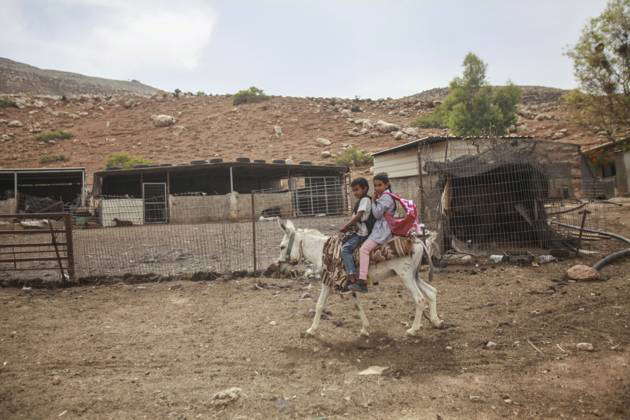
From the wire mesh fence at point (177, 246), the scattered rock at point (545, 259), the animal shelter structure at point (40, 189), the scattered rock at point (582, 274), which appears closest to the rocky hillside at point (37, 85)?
the animal shelter structure at point (40, 189)

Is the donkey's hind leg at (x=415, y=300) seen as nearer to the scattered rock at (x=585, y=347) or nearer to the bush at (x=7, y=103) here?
the scattered rock at (x=585, y=347)

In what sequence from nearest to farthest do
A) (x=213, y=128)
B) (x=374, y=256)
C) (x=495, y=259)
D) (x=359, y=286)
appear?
(x=359, y=286) → (x=374, y=256) → (x=495, y=259) → (x=213, y=128)

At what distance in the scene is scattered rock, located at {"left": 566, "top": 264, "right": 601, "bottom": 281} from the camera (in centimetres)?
709

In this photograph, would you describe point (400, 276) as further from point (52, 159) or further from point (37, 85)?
point (37, 85)

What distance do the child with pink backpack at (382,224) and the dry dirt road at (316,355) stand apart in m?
0.95

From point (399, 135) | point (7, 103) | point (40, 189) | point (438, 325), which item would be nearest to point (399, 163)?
point (438, 325)

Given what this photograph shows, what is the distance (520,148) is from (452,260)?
3.32 meters

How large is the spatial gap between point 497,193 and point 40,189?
32.1 m

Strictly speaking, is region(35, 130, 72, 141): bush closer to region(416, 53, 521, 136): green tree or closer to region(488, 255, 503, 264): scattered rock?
region(416, 53, 521, 136): green tree

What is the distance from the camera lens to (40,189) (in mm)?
28953

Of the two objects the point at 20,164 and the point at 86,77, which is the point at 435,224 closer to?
the point at 20,164

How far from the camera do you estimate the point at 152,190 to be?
2514cm

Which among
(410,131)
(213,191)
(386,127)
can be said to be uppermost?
(386,127)

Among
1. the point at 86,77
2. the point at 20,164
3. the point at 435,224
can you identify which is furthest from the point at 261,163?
the point at 86,77
